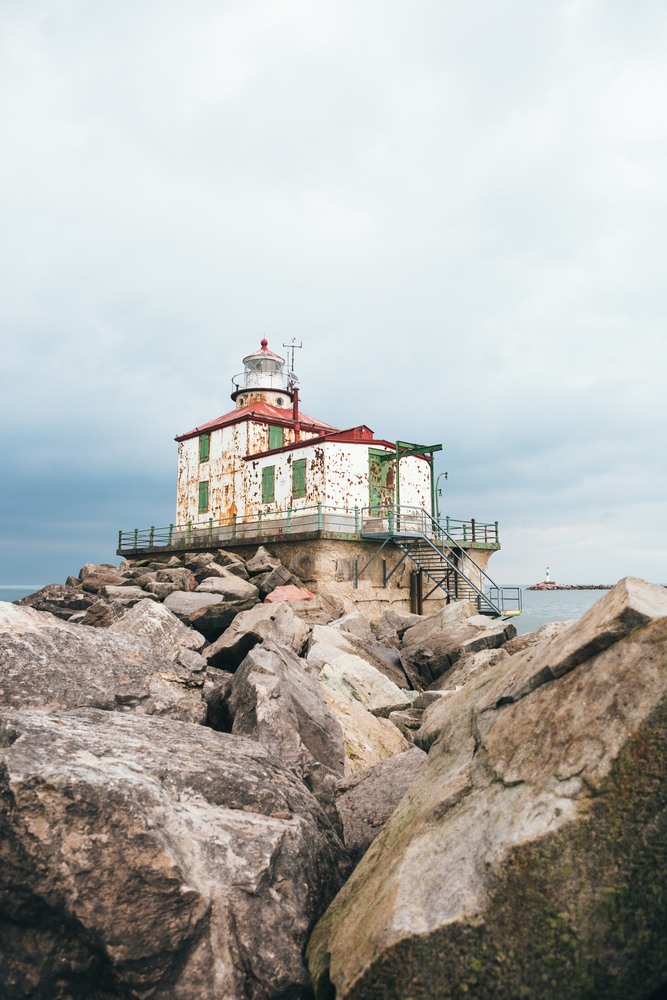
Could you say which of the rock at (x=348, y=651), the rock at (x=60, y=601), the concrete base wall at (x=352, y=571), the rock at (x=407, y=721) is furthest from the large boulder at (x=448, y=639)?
the rock at (x=60, y=601)

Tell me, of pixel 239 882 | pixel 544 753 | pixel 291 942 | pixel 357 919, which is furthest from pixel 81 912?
pixel 544 753

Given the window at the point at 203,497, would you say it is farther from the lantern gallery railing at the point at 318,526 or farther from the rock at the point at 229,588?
the rock at the point at 229,588

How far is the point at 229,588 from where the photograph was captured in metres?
16.2

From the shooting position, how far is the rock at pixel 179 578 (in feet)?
57.0

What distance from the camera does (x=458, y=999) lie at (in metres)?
2.66

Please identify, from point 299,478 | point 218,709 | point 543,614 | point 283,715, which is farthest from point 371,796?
point 543,614

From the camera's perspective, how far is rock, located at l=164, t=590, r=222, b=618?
13.1m

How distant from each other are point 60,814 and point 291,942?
1.41 m

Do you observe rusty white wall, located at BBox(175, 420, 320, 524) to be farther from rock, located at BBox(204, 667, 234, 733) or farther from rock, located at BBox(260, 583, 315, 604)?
rock, located at BBox(204, 667, 234, 733)

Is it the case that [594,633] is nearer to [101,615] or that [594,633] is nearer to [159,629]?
[159,629]

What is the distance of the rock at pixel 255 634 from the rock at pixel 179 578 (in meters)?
5.81

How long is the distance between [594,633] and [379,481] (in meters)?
19.3

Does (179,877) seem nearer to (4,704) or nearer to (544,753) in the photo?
(544,753)

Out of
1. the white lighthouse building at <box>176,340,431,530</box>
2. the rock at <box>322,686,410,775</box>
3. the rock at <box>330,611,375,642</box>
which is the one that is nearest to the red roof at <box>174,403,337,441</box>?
the white lighthouse building at <box>176,340,431,530</box>
